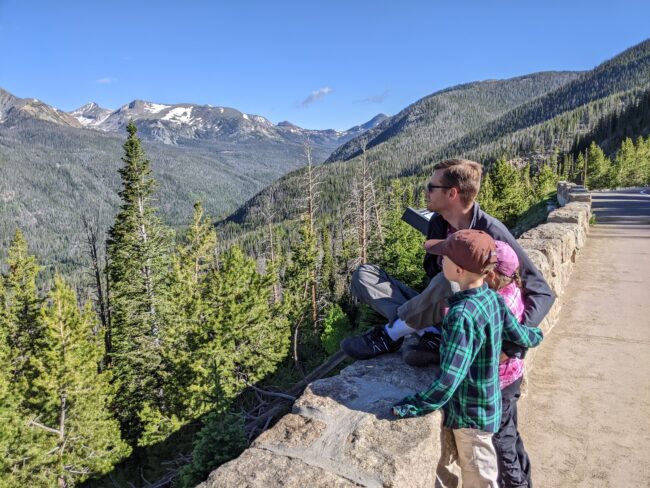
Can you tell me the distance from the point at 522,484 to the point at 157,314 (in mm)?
20462

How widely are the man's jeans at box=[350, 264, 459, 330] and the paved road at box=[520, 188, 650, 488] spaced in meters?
1.44

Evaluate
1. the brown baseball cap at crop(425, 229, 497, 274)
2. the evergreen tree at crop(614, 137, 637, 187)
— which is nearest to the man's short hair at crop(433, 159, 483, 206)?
the brown baseball cap at crop(425, 229, 497, 274)

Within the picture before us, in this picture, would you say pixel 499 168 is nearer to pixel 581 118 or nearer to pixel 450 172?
pixel 450 172

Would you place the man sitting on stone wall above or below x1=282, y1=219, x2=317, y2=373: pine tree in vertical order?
above

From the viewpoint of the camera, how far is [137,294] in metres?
21.5

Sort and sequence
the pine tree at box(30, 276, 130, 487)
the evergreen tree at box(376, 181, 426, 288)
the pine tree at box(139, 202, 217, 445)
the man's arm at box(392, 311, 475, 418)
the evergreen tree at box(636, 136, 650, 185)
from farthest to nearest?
the evergreen tree at box(636, 136, 650, 185)
the evergreen tree at box(376, 181, 426, 288)
the pine tree at box(139, 202, 217, 445)
the pine tree at box(30, 276, 130, 487)
the man's arm at box(392, 311, 475, 418)

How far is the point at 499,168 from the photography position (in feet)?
84.2

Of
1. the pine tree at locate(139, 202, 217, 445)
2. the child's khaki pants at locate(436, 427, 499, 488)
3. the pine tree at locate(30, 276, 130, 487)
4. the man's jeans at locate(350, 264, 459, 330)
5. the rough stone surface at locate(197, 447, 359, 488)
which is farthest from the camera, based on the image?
the pine tree at locate(139, 202, 217, 445)

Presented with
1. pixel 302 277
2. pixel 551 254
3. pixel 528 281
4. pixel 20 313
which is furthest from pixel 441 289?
pixel 302 277

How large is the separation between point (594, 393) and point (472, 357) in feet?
8.78

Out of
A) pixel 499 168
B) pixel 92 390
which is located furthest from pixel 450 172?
pixel 499 168

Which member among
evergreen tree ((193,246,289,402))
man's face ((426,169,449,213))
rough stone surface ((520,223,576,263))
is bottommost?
evergreen tree ((193,246,289,402))

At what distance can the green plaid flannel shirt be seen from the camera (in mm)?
Result: 2314

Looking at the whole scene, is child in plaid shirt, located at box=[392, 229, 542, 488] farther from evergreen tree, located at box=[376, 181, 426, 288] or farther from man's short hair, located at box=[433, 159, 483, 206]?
evergreen tree, located at box=[376, 181, 426, 288]
